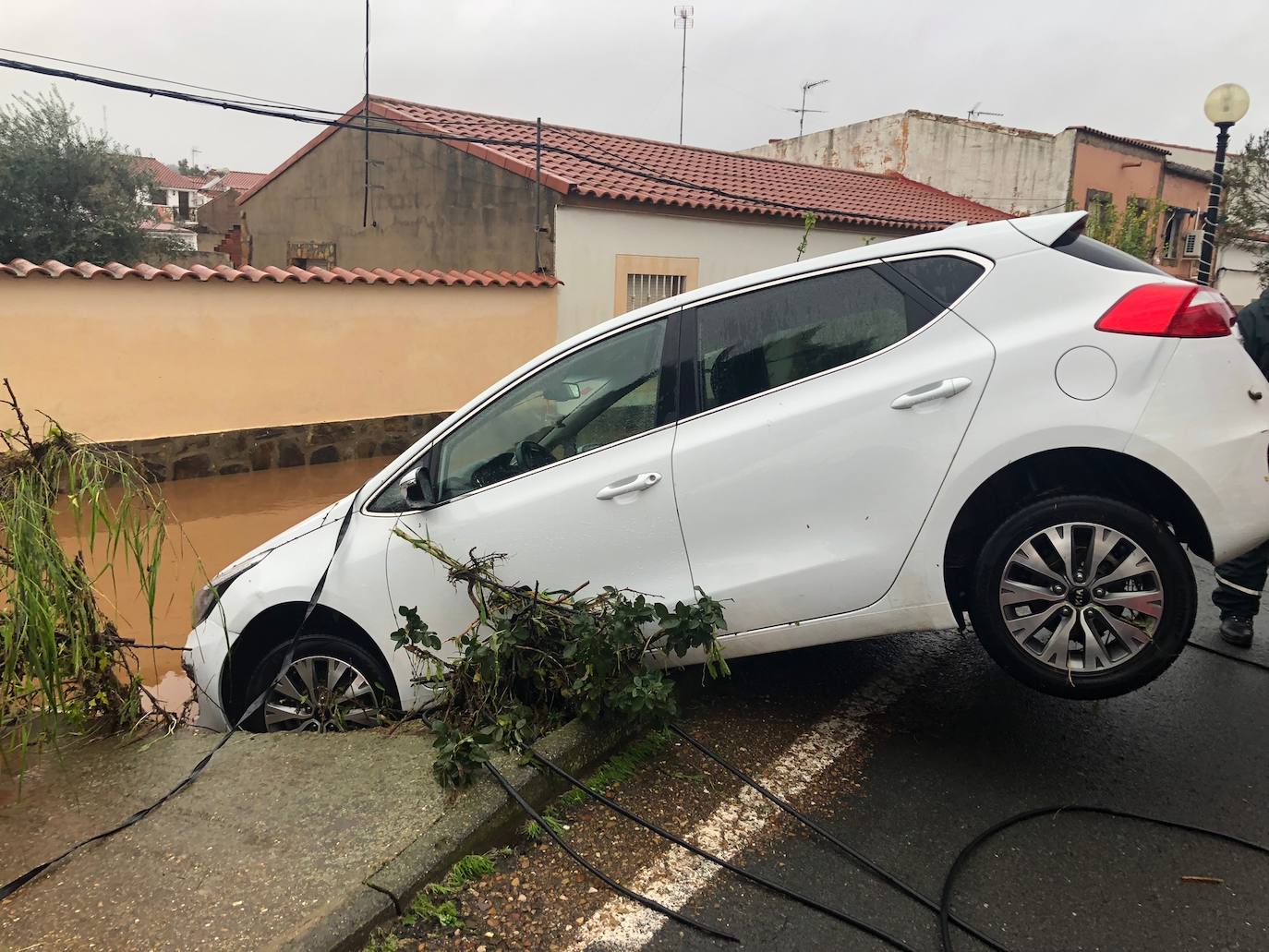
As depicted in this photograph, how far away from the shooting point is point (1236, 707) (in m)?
3.85

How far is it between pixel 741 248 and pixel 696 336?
12.1 meters

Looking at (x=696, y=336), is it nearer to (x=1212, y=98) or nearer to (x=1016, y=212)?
(x=1212, y=98)

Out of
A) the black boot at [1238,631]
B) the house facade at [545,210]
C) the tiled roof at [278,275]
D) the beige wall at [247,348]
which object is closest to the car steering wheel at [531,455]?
the black boot at [1238,631]

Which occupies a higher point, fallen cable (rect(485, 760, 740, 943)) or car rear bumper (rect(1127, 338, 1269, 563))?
car rear bumper (rect(1127, 338, 1269, 563))

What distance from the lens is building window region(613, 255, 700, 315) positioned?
531 inches

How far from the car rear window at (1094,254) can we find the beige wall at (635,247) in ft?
32.5

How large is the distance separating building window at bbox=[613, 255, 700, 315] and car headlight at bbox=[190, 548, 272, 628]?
9.86 meters

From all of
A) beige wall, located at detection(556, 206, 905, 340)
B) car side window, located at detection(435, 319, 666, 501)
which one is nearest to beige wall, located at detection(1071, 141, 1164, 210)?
beige wall, located at detection(556, 206, 905, 340)

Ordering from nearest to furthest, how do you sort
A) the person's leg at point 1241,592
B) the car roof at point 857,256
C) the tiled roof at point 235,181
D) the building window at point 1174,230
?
the car roof at point 857,256 → the person's leg at point 1241,592 → the building window at point 1174,230 → the tiled roof at point 235,181

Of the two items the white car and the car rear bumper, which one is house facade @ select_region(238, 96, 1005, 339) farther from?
the car rear bumper

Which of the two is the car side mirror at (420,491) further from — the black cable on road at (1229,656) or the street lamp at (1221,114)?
the street lamp at (1221,114)

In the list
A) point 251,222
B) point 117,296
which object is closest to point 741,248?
point 117,296

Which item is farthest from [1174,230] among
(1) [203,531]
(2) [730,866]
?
(2) [730,866]

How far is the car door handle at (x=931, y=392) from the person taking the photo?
3.08 meters
